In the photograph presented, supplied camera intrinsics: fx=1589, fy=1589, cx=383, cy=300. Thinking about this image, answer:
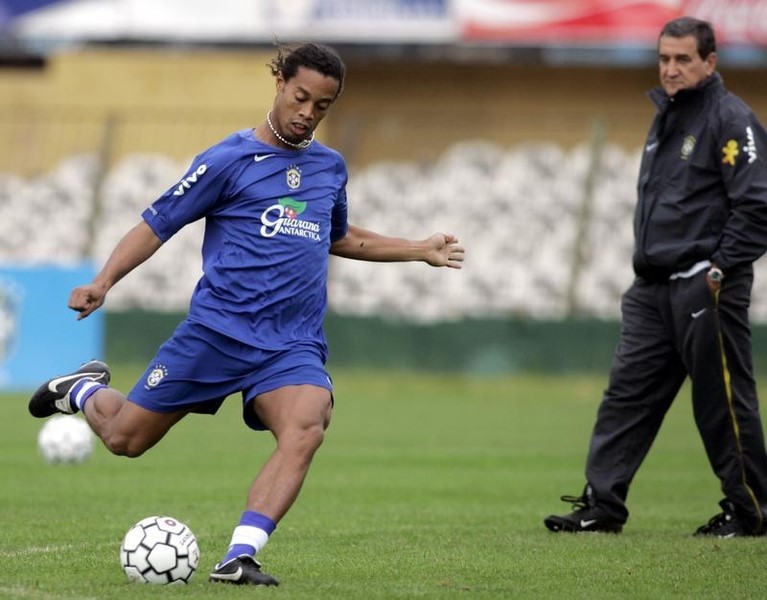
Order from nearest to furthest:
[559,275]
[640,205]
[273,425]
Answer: [273,425]
[640,205]
[559,275]

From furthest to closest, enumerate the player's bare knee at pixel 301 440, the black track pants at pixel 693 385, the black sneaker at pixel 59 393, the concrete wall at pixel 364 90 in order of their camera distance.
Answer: the concrete wall at pixel 364 90 < the black track pants at pixel 693 385 < the black sneaker at pixel 59 393 < the player's bare knee at pixel 301 440

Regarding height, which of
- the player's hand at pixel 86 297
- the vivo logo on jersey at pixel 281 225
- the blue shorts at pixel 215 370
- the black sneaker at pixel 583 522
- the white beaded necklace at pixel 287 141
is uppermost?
the white beaded necklace at pixel 287 141

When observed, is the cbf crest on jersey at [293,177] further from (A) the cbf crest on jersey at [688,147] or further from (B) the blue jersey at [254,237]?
(A) the cbf crest on jersey at [688,147]

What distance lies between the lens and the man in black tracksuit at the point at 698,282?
8211 mm

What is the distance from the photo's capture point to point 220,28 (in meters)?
25.0

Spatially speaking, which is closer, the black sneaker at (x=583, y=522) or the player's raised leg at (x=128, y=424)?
the player's raised leg at (x=128, y=424)

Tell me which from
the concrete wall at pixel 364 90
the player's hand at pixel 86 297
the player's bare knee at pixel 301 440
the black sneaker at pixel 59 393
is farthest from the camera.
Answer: the concrete wall at pixel 364 90

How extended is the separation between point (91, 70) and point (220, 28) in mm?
2399

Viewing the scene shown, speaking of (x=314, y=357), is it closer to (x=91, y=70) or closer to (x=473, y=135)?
(x=473, y=135)

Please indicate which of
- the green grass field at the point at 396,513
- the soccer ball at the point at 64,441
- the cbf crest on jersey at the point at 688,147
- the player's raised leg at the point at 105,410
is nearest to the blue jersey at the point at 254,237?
the player's raised leg at the point at 105,410

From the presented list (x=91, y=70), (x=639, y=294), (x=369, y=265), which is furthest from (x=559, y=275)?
(x=639, y=294)

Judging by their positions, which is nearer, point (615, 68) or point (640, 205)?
point (640, 205)

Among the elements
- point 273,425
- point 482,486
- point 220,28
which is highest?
point 220,28

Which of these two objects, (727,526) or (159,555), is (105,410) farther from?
(727,526)
